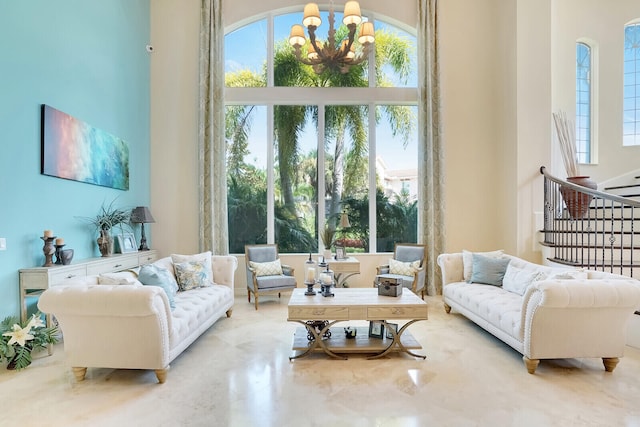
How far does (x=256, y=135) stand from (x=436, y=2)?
12.9 ft

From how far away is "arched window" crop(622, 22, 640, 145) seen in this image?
6.62 meters

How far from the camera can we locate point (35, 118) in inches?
147

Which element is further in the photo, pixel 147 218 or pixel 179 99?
pixel 179 99

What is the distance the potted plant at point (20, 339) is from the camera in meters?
3.14

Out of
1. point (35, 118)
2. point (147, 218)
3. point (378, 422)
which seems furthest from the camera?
point (147, 218)

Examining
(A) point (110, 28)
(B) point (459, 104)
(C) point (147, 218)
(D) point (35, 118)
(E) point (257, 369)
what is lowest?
(E) point (257, 369)

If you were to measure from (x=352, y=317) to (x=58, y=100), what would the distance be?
403 centimetres

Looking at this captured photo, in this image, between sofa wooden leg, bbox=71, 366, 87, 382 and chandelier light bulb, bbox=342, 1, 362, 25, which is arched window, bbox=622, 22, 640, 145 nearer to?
chandelier light bulb, bbox=342, 1, 362, 25

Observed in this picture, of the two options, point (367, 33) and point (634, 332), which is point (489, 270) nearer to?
point (634, 332)

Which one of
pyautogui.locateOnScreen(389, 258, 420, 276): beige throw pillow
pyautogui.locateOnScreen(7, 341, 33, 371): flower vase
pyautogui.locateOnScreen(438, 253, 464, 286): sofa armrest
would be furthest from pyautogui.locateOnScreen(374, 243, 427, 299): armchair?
pyautogui.locateOnScreen(7, 341, 33, 371): flower vase

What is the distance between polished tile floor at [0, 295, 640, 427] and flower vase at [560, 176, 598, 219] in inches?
86.1

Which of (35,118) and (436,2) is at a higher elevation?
(436,2)

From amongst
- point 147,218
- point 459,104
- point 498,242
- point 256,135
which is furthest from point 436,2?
point 147,218

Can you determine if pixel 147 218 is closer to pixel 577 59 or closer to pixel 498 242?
pixel 498 242
